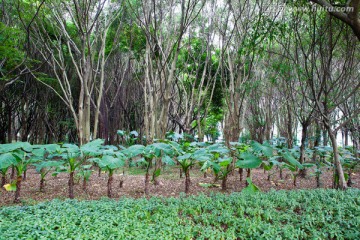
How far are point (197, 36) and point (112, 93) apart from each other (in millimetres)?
4852

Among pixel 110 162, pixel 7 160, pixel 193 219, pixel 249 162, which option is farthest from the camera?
pixel 249 162

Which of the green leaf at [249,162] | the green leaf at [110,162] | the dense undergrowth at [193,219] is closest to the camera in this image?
the dense undergrowth at [193,219]

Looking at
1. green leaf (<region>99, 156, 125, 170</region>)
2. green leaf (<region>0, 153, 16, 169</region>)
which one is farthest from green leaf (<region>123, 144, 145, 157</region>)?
green leaf (<region>0, 153, 16, 169</region>)

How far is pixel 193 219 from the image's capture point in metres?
3.61

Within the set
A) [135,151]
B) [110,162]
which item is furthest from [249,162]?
[110,162]

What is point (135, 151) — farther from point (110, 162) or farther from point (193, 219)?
point (193, 219)

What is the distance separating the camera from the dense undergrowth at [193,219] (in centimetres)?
290

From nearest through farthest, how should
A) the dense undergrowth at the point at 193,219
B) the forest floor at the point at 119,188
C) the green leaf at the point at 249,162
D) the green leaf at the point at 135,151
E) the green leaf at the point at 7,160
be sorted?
the dense undergrowth at the point at 193,219
the green leaf at the point at 7,160
the green leaf at the point at 135,151
the green leaf at the point at 249,162
the forest floor at the point at 119,188

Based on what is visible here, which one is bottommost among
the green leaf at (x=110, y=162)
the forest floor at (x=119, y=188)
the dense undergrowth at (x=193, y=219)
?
the forest floor at (x=119, y=188)

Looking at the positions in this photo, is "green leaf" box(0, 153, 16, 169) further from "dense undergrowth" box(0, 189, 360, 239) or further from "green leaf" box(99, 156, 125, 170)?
"green leaf" box(99, 156, 125, 170)

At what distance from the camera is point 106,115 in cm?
1274

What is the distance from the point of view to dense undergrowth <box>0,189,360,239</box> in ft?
9.51

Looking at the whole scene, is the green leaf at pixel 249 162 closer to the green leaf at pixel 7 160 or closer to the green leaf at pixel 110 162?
the green leaf at pixel 110 162

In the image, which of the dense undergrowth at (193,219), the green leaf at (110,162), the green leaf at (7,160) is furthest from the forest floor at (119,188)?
the dense undergrowth at (193,219)
